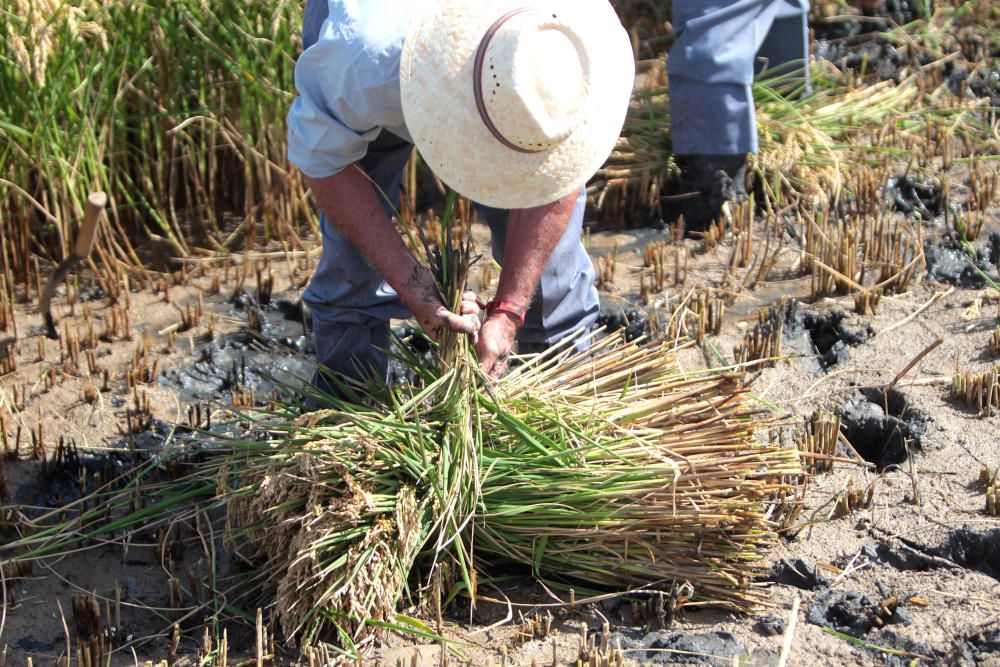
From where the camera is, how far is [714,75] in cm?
443

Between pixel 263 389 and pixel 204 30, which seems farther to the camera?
pixel 204 30

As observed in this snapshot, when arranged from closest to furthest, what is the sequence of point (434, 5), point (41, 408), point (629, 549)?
point (434, 5), point (629, 549), point (41, 408)

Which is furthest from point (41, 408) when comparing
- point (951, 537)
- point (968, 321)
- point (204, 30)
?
point (968, 321)

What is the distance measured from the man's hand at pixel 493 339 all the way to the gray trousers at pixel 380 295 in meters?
0.35

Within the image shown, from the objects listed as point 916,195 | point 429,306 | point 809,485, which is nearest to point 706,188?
point 916,195

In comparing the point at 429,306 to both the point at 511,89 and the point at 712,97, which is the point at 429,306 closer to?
the point at 511,89

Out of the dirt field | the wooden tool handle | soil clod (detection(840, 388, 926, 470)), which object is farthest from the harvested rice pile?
the wooden tool handle

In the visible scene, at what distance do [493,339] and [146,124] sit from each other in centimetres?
214

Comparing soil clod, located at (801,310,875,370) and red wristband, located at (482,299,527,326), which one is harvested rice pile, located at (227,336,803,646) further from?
soil clod, located at (801,310,875,370)

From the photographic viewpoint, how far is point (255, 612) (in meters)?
2.81

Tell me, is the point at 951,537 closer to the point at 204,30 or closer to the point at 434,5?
the point at 434,5

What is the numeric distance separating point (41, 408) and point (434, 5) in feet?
6.38

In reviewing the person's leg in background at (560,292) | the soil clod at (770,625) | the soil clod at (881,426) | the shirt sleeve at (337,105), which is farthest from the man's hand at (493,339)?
the soil clod at (881,426)

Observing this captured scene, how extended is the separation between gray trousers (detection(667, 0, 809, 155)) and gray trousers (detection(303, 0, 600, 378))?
1.37 metres
